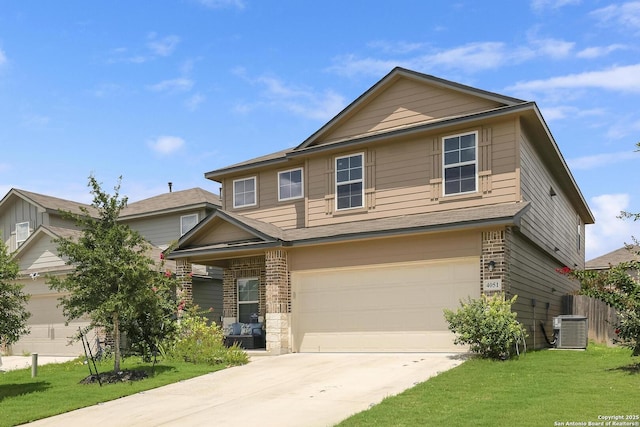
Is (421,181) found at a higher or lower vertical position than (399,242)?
higher

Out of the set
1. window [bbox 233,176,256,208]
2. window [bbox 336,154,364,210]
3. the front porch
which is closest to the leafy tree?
the front porch

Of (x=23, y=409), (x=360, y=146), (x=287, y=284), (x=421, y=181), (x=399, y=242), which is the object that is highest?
(x=360, y=146)

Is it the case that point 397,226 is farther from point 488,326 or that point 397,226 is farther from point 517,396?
point 517,396

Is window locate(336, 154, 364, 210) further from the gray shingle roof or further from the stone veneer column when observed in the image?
the gray shingle roof

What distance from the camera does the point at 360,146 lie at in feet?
62.8

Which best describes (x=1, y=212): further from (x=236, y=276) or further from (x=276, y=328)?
(x=276, y=328)

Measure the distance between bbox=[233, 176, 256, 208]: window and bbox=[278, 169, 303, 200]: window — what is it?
4.15 feet

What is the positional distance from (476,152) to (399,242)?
3.28 metres

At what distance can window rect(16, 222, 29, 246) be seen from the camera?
29578 mm

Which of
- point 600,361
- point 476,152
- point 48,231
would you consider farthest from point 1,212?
point 600,361

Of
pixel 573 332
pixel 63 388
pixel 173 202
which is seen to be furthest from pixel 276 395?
pixel 173 202

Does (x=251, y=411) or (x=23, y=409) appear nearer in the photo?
(x=251, y=411)

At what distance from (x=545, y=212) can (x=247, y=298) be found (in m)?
10.6

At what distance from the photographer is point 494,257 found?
15188 mm
